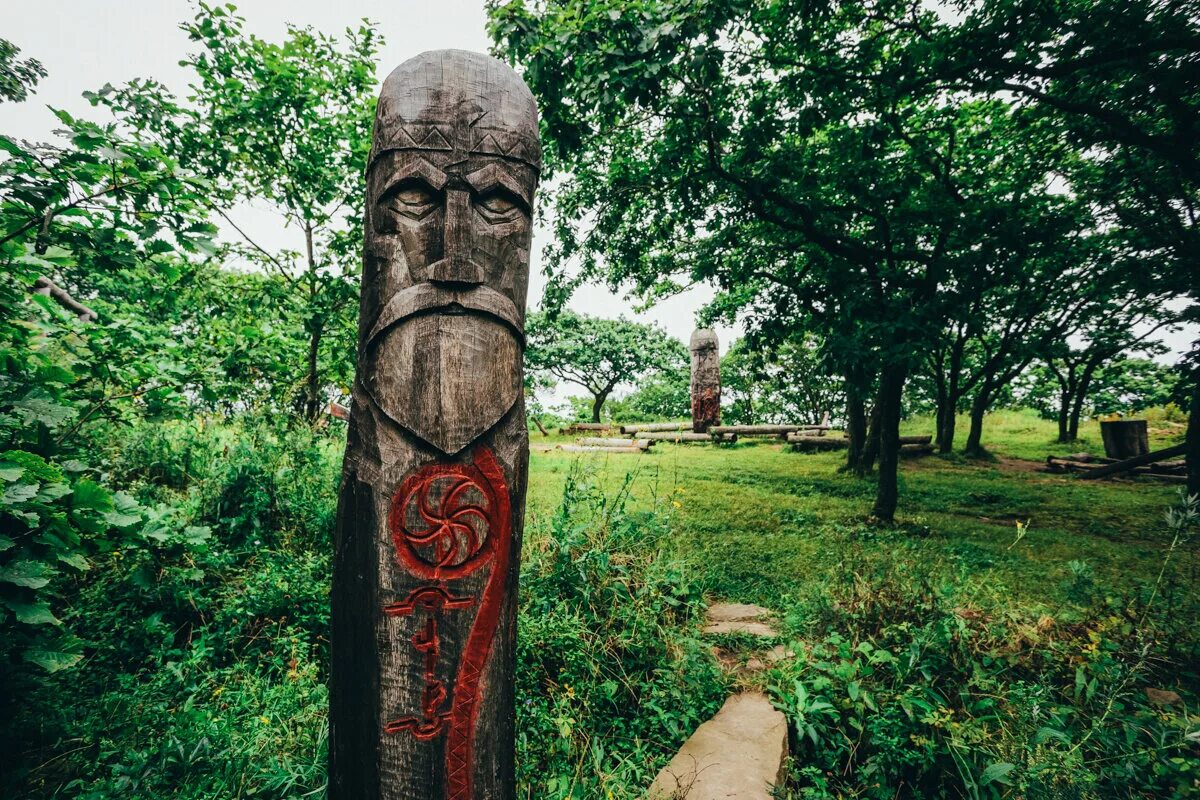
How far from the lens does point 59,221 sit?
2057 millimetres

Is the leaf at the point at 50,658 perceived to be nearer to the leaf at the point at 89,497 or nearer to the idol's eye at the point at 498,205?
the leaf at the point at 89,497

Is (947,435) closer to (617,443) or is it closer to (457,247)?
(617,443)

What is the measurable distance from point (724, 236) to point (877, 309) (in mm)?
2297

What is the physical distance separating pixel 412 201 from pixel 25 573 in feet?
5.68

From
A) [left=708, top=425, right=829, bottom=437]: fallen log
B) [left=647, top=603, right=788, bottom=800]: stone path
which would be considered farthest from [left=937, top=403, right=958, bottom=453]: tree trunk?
[left=647, top=603, right=788, bottom=800]: stone path

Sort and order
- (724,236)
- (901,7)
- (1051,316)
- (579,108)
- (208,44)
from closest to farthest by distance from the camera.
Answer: (579,108) → (208,44) → (901,7) → (724,236) → (1051,316)

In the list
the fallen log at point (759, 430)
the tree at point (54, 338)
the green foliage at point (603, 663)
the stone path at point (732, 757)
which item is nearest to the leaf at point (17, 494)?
the tree at point (54, 338)

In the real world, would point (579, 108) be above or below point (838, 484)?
above

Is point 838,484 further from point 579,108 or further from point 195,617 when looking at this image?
point 195,617

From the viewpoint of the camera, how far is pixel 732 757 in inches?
96.5

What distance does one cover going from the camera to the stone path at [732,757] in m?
2.28

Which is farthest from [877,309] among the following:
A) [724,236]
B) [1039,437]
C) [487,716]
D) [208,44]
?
[1039,437]

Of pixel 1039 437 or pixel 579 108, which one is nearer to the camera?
pixel 579 108

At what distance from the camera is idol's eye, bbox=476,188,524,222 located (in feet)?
6.74
